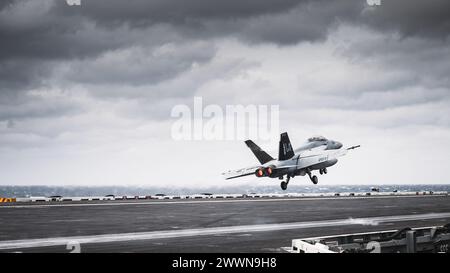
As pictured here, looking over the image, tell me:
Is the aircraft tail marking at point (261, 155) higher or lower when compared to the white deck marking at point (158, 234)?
higher

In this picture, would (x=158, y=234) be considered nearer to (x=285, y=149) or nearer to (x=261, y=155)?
(x=285, y=149)

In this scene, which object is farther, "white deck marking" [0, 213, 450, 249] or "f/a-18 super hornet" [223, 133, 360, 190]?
"f/a-18 super hornet" [223, 133, 360, 190]

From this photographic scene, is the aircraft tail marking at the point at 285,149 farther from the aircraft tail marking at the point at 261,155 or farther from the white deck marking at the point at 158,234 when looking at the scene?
the white deck marking at the point at 158,234

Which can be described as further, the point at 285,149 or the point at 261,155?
the point at 261,155

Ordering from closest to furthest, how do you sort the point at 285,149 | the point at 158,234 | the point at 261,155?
the point at 158,234 < the point at 285,149 < the point at 261,155

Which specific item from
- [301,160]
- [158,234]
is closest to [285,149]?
[301,160]

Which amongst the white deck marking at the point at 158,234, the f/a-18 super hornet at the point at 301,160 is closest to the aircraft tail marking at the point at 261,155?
the f/a-18 super hornet at the point at 301,160

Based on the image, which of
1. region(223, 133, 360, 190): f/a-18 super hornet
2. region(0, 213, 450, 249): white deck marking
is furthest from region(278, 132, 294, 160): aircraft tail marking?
region(0, 213, 450, 249): white deck marking

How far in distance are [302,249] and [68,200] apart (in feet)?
237

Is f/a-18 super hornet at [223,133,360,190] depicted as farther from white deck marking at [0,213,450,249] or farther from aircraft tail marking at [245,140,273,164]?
white deck marking at [0,213,450,249]

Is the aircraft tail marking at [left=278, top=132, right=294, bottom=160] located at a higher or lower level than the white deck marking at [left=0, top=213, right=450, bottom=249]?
higher

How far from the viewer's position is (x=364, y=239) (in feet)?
73.6
